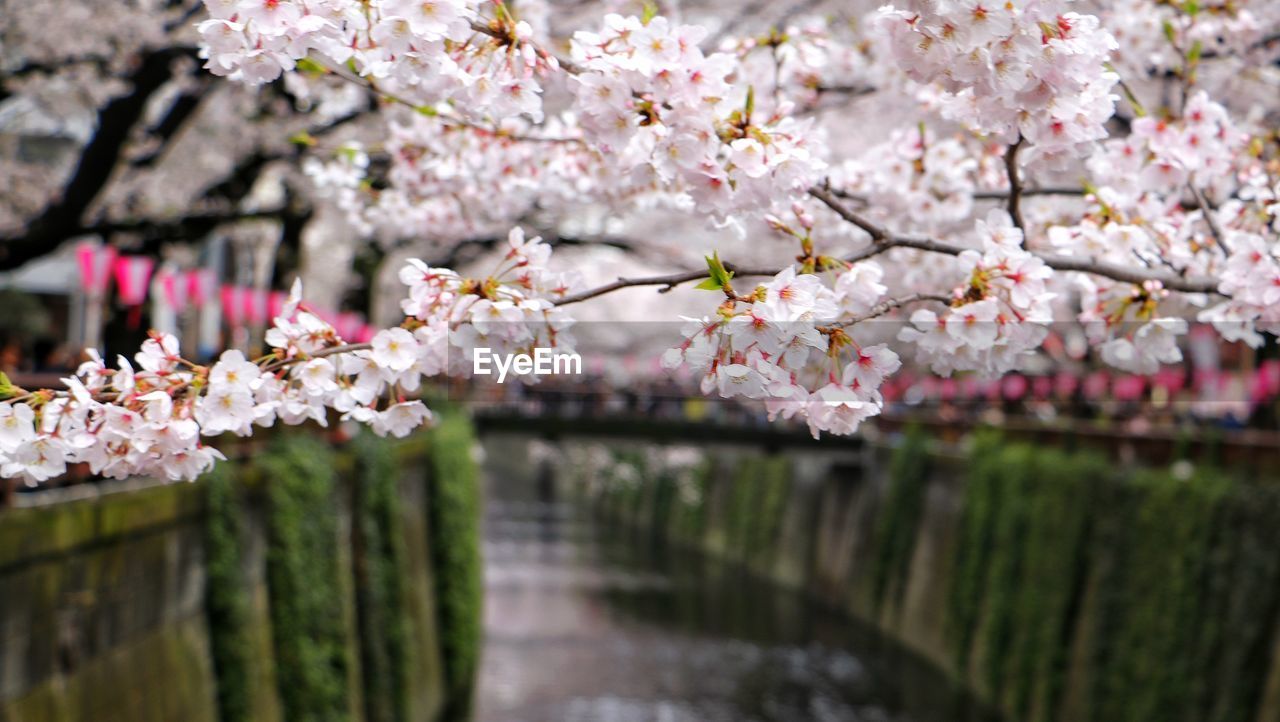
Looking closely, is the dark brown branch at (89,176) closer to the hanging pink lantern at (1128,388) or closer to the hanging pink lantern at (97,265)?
the hanging pink lantern at (97,265)

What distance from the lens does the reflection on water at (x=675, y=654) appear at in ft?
69.9

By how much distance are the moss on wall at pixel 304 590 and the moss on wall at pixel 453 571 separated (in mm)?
6576

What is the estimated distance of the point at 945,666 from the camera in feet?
80.4

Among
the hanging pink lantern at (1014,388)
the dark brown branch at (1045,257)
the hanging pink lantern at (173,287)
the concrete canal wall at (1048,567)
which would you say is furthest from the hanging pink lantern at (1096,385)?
the dark brown branch at (1045,257)

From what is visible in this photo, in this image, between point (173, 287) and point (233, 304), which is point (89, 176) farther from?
point (233, 304)

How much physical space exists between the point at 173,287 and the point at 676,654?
47.3 feet

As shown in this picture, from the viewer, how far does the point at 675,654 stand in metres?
25.6

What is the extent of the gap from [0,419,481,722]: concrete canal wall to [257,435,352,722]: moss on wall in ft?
0.06

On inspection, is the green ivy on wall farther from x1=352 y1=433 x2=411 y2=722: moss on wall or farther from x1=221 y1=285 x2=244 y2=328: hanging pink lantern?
x1=221 y1=285 x2=244 y2=328: hanging pink lantern

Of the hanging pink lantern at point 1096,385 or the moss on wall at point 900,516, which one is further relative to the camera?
the hanging pink lantern at point 1096,385

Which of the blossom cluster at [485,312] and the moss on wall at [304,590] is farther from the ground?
the blossom cluster at [485,312]

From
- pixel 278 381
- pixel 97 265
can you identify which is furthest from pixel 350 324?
pixel 278 381

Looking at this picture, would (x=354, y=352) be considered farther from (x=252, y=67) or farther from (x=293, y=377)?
(x=252, y=67)

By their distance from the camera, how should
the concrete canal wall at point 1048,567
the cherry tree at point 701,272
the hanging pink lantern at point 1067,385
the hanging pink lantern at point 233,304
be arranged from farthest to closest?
the hanging pink lantern at point 1067,385 → the hanging pink lantern at point 233,304 → the concrete canal wall at point 1048,567 → the cherry tree at point 701,272
